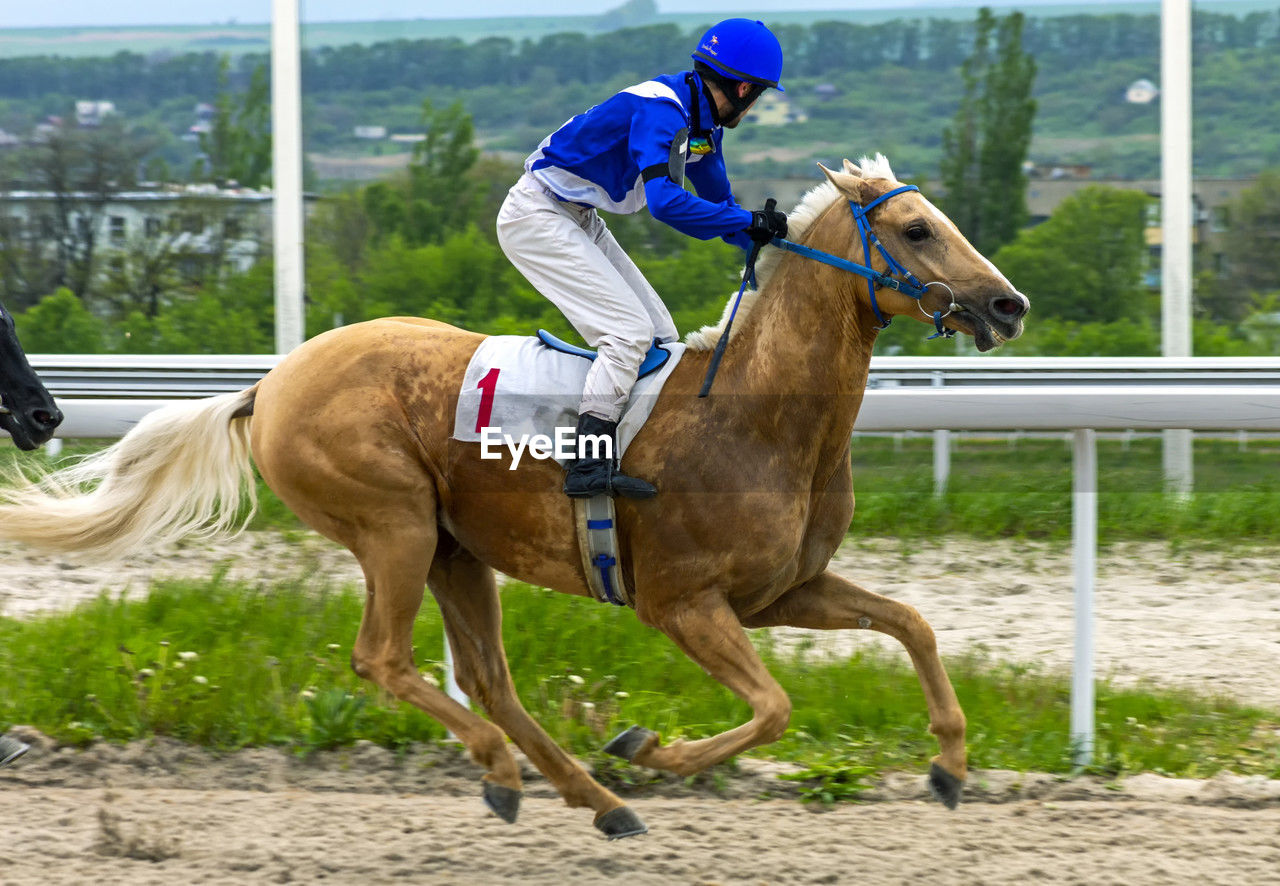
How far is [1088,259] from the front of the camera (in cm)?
853

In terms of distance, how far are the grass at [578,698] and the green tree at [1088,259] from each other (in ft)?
13.8

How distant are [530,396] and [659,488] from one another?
0.40 meters

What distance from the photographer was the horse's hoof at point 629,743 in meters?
3.61

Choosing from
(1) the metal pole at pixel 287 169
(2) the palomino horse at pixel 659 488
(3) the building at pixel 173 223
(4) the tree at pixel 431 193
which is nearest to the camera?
(2) the palomino horse at pixel 659 488

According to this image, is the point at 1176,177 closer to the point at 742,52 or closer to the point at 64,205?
the point at 742,52

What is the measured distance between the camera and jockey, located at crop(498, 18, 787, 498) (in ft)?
11.6

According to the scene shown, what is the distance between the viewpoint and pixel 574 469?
3590 mm

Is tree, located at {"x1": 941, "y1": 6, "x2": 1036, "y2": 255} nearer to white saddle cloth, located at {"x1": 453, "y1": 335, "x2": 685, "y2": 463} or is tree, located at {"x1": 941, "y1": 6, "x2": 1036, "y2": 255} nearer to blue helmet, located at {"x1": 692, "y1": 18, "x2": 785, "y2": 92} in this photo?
blue helmet, located at {"x1": 692, "y1": 18, "x2": 785, "y2": 92}

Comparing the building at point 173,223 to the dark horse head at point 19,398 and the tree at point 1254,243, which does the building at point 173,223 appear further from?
the tree at point 1254,243

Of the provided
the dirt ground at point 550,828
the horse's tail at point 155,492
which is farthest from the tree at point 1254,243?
the horse's tail at point 155,492

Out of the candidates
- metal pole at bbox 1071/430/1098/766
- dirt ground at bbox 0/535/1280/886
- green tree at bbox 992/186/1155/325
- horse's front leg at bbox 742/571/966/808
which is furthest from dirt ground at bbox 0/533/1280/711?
green tree at bbox 992/186/1155/325

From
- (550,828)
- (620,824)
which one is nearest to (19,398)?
(550,828)

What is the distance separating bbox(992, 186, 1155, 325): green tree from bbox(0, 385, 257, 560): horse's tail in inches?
218

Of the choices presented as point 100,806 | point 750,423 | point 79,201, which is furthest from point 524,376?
point 79,201
